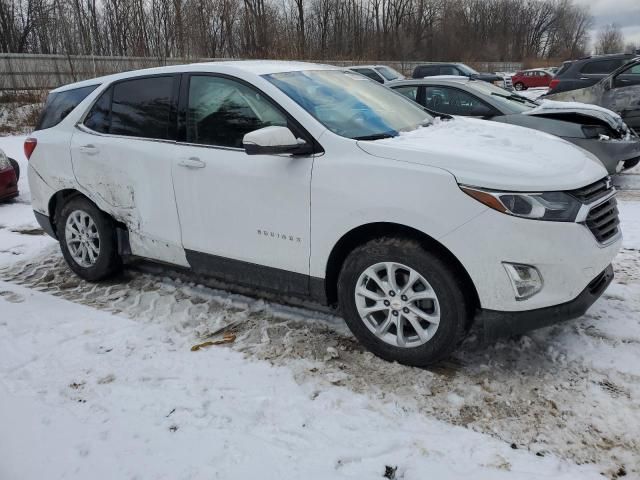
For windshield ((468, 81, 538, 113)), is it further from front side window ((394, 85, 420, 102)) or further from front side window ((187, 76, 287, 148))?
front side window ((187, 76, 287, 148))

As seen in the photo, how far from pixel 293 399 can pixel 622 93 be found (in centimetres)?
910

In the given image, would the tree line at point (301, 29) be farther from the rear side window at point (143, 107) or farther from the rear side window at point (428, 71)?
the rear side window at point (143, 107)

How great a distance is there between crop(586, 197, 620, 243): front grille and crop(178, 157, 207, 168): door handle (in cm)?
245

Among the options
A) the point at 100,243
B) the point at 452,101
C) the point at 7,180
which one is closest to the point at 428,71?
the point at 452,101

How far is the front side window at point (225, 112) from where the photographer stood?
3471 millimetres

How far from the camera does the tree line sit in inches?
996

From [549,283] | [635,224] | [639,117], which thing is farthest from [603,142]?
[549,283]

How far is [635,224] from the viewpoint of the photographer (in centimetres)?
557

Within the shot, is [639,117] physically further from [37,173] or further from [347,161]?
[37,173]

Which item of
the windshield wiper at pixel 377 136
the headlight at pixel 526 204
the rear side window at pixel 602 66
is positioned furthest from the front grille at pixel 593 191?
the rear side window at pixel 602 66

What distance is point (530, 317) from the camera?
110 inches

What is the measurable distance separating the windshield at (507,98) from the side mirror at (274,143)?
5140 mm

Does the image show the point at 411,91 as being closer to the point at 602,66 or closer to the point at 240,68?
the point at 240,68

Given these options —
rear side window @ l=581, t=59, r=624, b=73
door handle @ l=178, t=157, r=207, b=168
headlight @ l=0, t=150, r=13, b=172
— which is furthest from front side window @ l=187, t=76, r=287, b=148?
rear side window @ l=581, t=59, r=624, b=73
